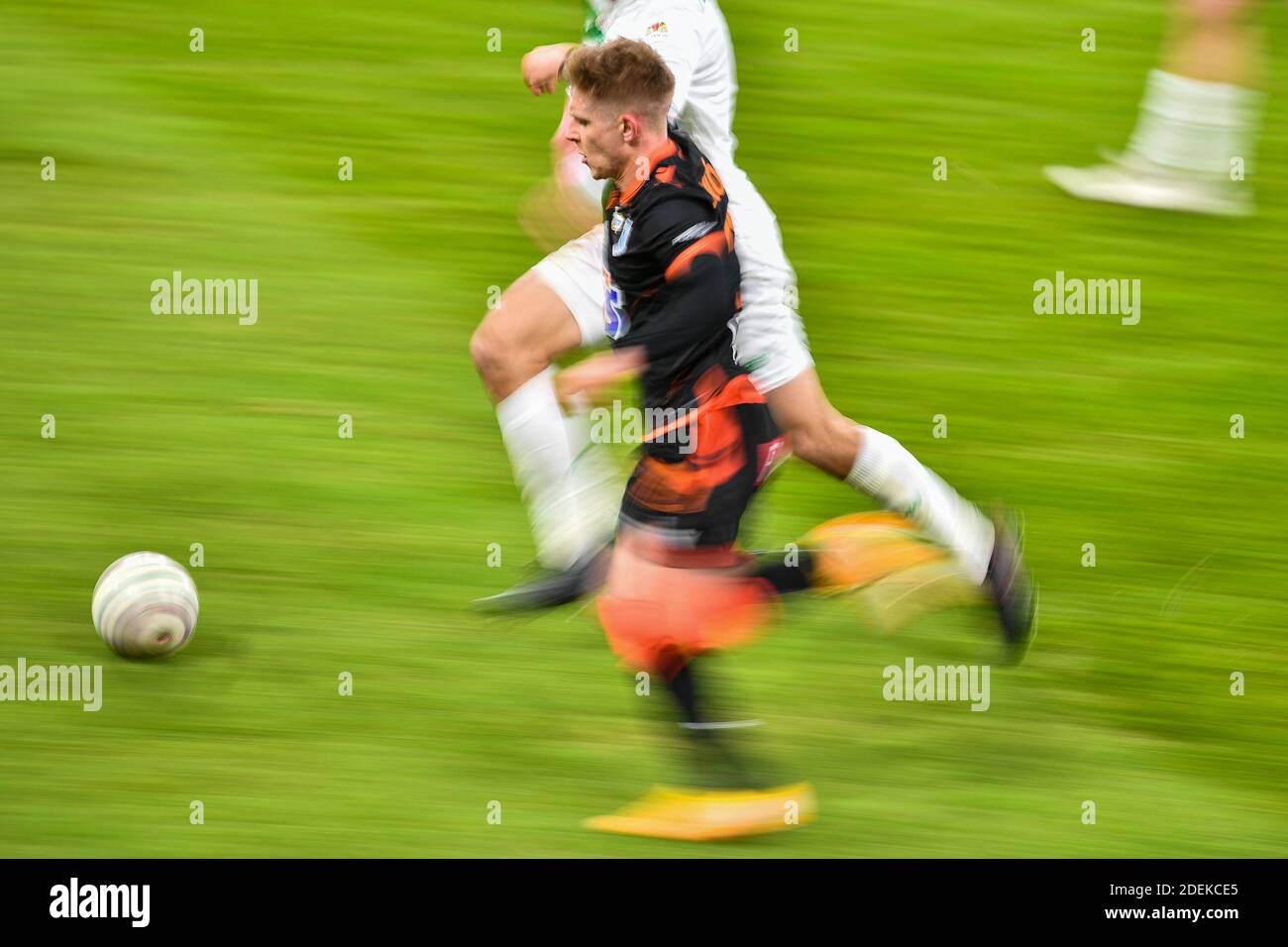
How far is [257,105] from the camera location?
788 cm

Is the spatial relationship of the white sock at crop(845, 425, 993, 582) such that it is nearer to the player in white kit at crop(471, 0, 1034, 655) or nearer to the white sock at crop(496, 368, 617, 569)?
the player in white kit at crop(471, 0, 1034, 655)

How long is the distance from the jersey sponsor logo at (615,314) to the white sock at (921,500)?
32.7 inches

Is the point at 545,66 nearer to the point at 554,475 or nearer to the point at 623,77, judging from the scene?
the point at 623,77

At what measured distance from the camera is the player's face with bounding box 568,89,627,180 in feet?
13.7

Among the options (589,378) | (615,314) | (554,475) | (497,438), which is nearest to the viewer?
(589,378)

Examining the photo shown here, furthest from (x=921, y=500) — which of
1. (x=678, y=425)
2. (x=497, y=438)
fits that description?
(x=497, y=438)

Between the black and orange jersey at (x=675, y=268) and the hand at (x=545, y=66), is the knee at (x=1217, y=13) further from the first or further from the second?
the black and orange jersey at (x=675, y=268)

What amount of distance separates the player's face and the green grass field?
5.00ft

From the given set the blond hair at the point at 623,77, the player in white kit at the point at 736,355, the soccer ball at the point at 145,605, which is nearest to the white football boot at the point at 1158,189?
the player in white kit at the point at 736,355

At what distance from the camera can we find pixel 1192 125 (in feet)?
23.2

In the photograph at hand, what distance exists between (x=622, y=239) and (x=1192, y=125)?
366 centimetres

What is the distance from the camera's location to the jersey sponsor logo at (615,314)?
4.39 m

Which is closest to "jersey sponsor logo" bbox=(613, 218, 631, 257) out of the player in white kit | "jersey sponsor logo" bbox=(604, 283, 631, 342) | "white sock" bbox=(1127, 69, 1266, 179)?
"jersey sponsor logo" bbox=(604, 283, 631, 342)

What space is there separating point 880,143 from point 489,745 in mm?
3942
